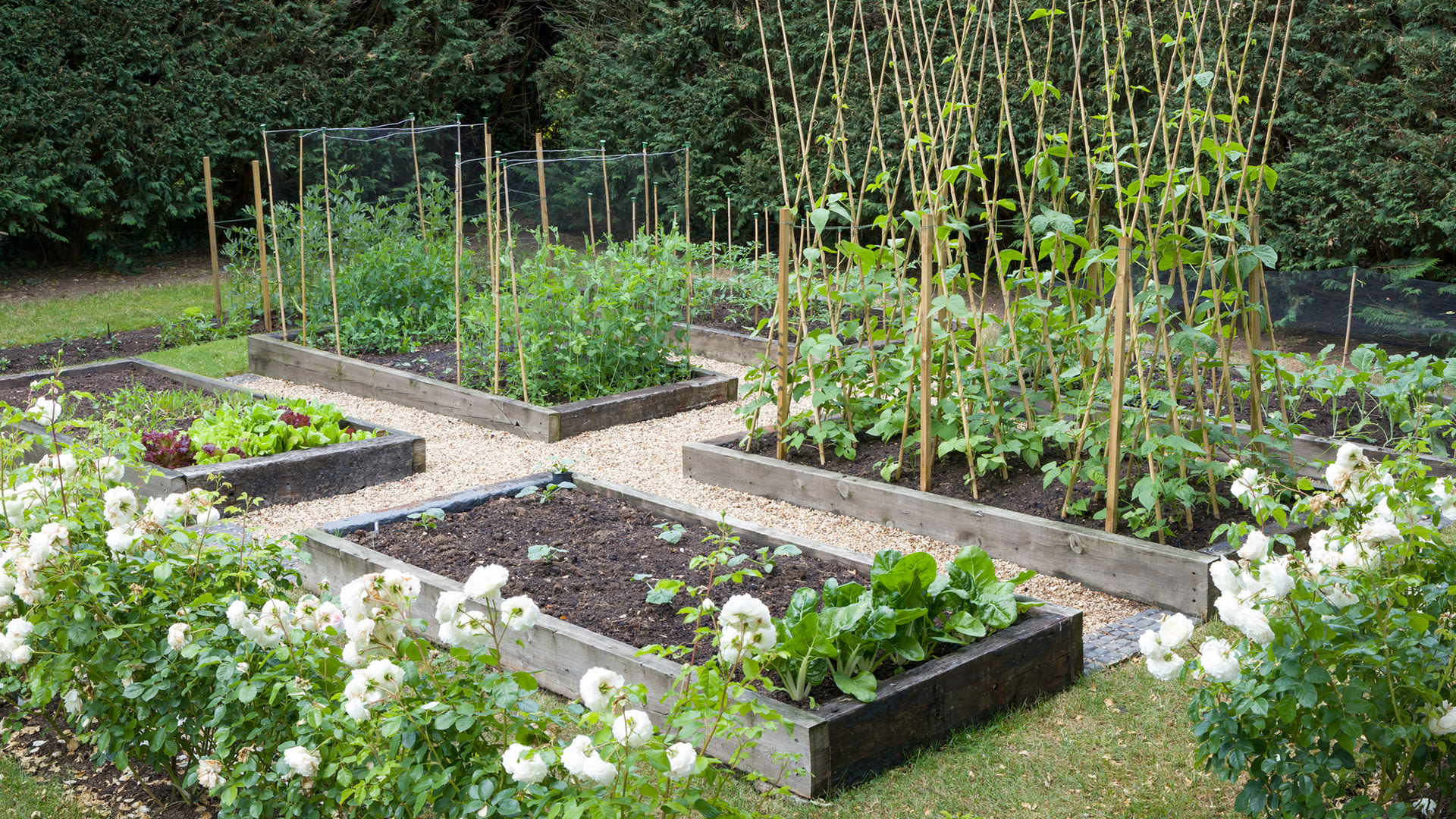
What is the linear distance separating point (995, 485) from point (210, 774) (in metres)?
3.17

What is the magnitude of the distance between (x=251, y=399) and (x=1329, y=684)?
16.9ft

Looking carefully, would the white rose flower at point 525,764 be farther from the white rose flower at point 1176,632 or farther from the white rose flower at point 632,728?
the white rose flower at point 1176,632

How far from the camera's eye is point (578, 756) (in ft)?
5.67

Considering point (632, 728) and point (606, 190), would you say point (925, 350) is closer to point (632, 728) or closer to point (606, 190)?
point (632, 728)

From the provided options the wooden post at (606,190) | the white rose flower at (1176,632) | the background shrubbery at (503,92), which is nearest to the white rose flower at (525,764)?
the white rose flower at (1176,632)

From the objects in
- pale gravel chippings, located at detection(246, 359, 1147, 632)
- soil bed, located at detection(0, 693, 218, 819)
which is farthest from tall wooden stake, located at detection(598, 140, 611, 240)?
soil bed, located at detection(0, 693, 218, 819)

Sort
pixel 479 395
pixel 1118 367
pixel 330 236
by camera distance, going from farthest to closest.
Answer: pixel 330 236
pixel 479 395
pixel 1118 367

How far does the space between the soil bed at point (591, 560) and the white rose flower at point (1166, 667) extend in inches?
36.8

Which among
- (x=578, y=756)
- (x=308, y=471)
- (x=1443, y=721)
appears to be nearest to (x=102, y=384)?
(x=308, y=471)

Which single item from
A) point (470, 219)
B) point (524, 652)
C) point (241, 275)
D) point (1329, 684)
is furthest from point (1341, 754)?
point (241, 275)

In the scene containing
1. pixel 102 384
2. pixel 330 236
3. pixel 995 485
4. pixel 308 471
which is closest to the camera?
pixel 995 485

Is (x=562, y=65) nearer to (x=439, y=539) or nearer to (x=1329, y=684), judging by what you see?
(x=439, y=539)

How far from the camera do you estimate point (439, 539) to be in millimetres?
4043

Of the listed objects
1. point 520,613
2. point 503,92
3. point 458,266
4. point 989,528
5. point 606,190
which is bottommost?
point 989,528
